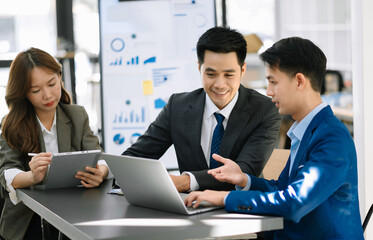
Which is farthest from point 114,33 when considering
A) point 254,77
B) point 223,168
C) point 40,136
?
point 254,77

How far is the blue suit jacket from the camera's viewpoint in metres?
1.70

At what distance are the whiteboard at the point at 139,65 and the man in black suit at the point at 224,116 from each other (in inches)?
55.0

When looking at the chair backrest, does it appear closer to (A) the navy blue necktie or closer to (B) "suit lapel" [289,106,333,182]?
(A) the navy blue necktie

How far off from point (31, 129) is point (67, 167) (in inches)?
15.8

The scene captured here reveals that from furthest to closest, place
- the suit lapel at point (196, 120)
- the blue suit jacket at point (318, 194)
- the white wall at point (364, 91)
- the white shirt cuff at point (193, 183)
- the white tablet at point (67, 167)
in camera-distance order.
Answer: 1. the white wall at point (364, 91)
2. the suit lapel at point (196, 120)
3. the white tablet at point (67, 167)
4. the white shirt cuff at point (193, 183)
5. the blue suit jacket at point (318, 194)

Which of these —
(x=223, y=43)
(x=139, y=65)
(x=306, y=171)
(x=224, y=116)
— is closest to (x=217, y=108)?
(x=224, y=116)

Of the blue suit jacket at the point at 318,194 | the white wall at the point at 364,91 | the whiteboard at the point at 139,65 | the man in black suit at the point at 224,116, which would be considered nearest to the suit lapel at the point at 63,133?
the man in black suit at the point at 224,116

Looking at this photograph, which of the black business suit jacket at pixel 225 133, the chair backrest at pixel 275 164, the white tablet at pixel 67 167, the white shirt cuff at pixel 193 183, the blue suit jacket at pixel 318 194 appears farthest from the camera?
the chair backrest at pixel 275 164

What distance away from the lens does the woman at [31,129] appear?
2520 millimetres

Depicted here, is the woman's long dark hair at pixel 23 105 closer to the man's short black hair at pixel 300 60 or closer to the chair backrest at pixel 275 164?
the chair backrest at pixel 275 164

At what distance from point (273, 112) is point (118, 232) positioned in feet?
3.62

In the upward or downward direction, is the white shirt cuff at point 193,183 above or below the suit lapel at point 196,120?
below

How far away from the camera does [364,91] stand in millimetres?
2939

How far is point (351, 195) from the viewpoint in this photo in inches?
71.2
